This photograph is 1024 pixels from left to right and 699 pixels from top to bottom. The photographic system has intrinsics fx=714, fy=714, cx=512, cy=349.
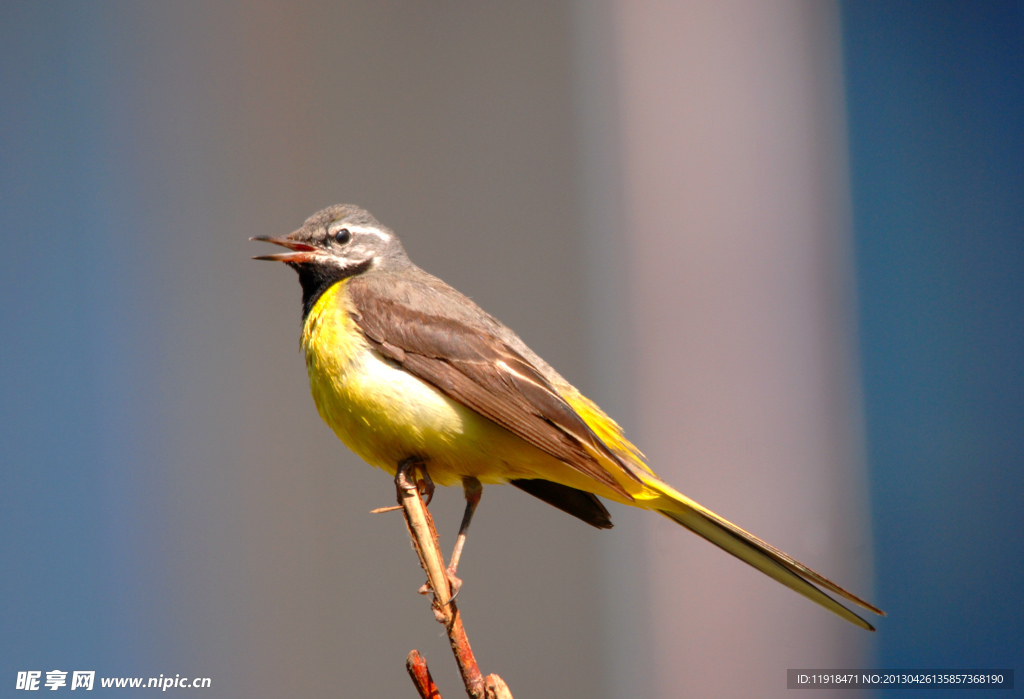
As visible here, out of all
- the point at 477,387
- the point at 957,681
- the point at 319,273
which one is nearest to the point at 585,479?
the point at 477,387

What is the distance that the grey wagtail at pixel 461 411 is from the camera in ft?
8.54

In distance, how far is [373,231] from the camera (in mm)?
3361

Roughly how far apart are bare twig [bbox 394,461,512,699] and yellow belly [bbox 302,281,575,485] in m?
0.23

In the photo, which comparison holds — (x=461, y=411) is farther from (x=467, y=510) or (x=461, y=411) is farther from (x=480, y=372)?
(x=467, y=510)

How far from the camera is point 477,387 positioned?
2711 mm

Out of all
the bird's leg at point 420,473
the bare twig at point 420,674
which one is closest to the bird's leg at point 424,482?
the bird's leg at point 420,473

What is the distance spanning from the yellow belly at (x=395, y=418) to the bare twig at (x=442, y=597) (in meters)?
0.23

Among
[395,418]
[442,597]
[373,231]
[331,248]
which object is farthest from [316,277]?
[442,597]

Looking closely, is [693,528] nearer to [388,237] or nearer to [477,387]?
[477,387]

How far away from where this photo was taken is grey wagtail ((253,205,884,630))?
260cm

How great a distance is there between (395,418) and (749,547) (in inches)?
54.5

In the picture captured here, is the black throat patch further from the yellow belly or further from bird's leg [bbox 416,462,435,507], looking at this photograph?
bird's leg [bbox 416,462,435,507]

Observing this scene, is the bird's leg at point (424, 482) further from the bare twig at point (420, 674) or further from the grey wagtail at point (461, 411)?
the bare twig at point (420, 674)

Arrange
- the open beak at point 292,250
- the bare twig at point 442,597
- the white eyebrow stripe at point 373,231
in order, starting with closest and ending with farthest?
1. the bare twig at point 442,597
2. the open beak at point 292,250
3. the white eyebrow stripe at point 373,231
